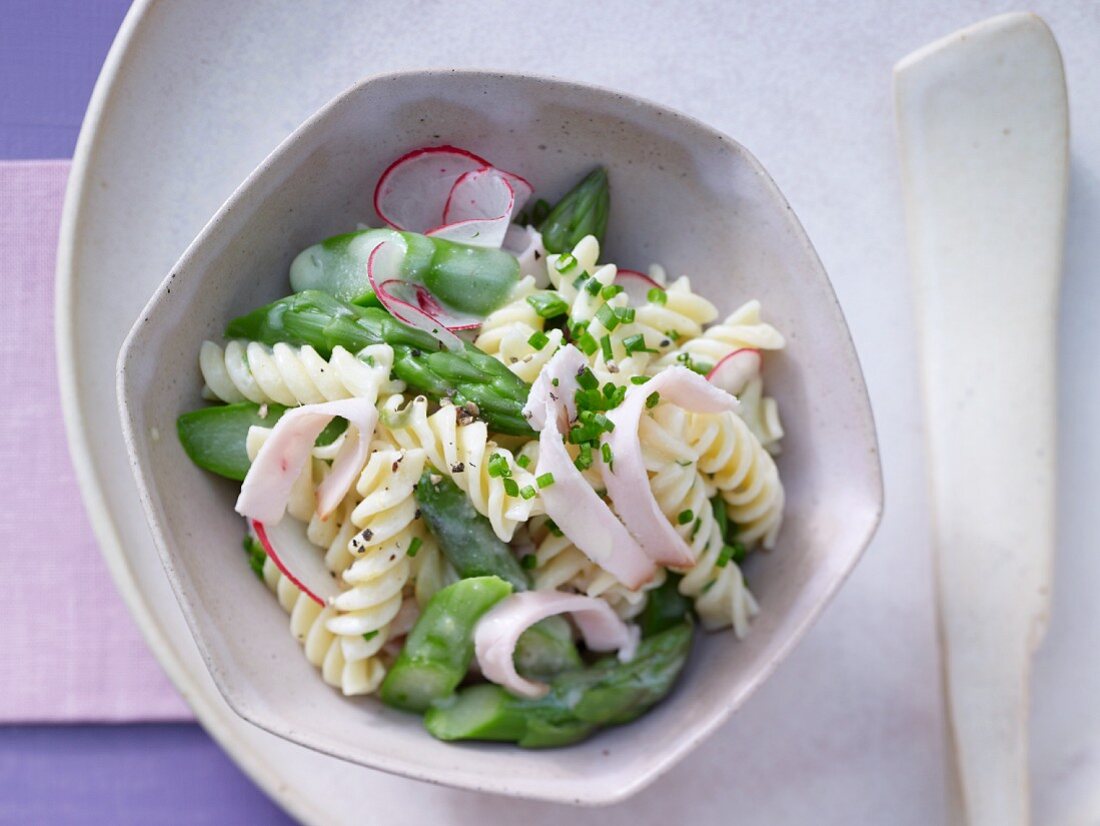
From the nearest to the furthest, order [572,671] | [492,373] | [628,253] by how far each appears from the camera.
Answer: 1. [492,373]
2. [572,671]
3. [628,253]

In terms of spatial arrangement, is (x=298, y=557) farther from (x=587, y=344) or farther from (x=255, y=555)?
(x=587, y=344)

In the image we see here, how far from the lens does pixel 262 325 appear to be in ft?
7.82

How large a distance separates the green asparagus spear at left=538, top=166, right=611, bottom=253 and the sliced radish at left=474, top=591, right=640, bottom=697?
2.52ft

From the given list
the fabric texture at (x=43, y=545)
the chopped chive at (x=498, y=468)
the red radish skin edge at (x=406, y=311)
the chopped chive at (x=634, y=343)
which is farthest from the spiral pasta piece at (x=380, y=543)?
the fabric texture at (x=43, y=545)

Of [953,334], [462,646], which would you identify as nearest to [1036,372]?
[953,334]

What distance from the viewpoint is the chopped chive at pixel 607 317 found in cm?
234

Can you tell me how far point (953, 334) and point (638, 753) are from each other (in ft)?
4.12

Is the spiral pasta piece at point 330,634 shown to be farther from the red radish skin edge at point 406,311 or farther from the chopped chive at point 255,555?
the red radish skin edge at point 406,311

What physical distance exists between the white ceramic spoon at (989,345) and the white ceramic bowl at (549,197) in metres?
0.49

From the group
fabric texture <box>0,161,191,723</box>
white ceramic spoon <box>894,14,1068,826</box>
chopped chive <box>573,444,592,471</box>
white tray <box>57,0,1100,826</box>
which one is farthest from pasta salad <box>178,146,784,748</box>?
fabric texture <box>0,161,191,723</box>

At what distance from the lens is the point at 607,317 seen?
2.35 m

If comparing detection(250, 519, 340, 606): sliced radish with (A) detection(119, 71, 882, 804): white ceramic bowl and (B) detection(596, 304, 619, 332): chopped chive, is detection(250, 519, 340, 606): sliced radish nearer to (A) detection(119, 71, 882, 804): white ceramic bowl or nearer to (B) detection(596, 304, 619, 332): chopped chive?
(A) detection(119, 71, 882, 804): white ceramic bowl

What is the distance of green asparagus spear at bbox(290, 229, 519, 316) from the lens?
2387 mm

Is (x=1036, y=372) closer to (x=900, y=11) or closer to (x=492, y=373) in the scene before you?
(x=900, y=11)
